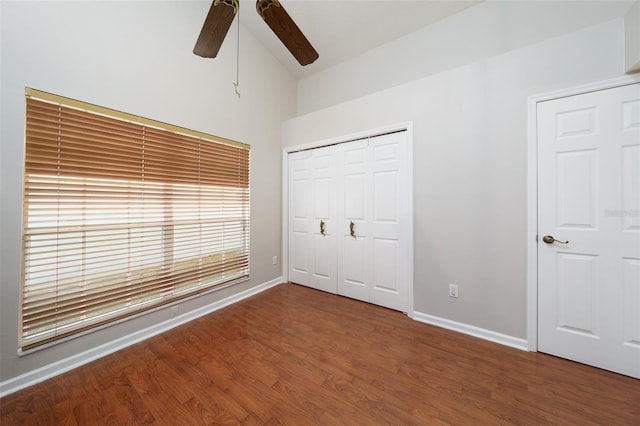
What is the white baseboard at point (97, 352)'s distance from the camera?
5.07 feet

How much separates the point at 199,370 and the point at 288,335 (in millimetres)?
773

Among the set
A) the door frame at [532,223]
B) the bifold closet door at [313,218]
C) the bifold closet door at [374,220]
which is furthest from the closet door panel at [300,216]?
the door frame at [532,223]

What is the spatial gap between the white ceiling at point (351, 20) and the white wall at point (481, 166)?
3.17 feet

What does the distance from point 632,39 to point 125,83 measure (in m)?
3.92

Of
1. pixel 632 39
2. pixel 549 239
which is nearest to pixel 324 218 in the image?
pixel 549 239

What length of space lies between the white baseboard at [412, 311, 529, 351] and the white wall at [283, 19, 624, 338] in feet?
0.14

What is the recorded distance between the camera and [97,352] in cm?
188

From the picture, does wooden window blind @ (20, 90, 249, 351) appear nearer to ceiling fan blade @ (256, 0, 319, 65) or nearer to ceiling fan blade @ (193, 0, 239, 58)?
ceiling fan blade @ (193, 0, 239, 58)

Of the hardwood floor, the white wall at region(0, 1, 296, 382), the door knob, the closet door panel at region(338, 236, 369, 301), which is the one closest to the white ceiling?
the white wall at region(0, 1, 296, 382)

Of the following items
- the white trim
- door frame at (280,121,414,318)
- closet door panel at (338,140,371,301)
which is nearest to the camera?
door frame at (280,121,414,318)

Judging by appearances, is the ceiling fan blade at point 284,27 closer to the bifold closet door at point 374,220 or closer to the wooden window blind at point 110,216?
the bifold closet door at point 374,220

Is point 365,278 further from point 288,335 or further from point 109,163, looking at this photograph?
point 109,163

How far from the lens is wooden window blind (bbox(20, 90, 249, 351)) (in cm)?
163

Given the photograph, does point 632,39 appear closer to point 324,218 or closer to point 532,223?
point 532,223
